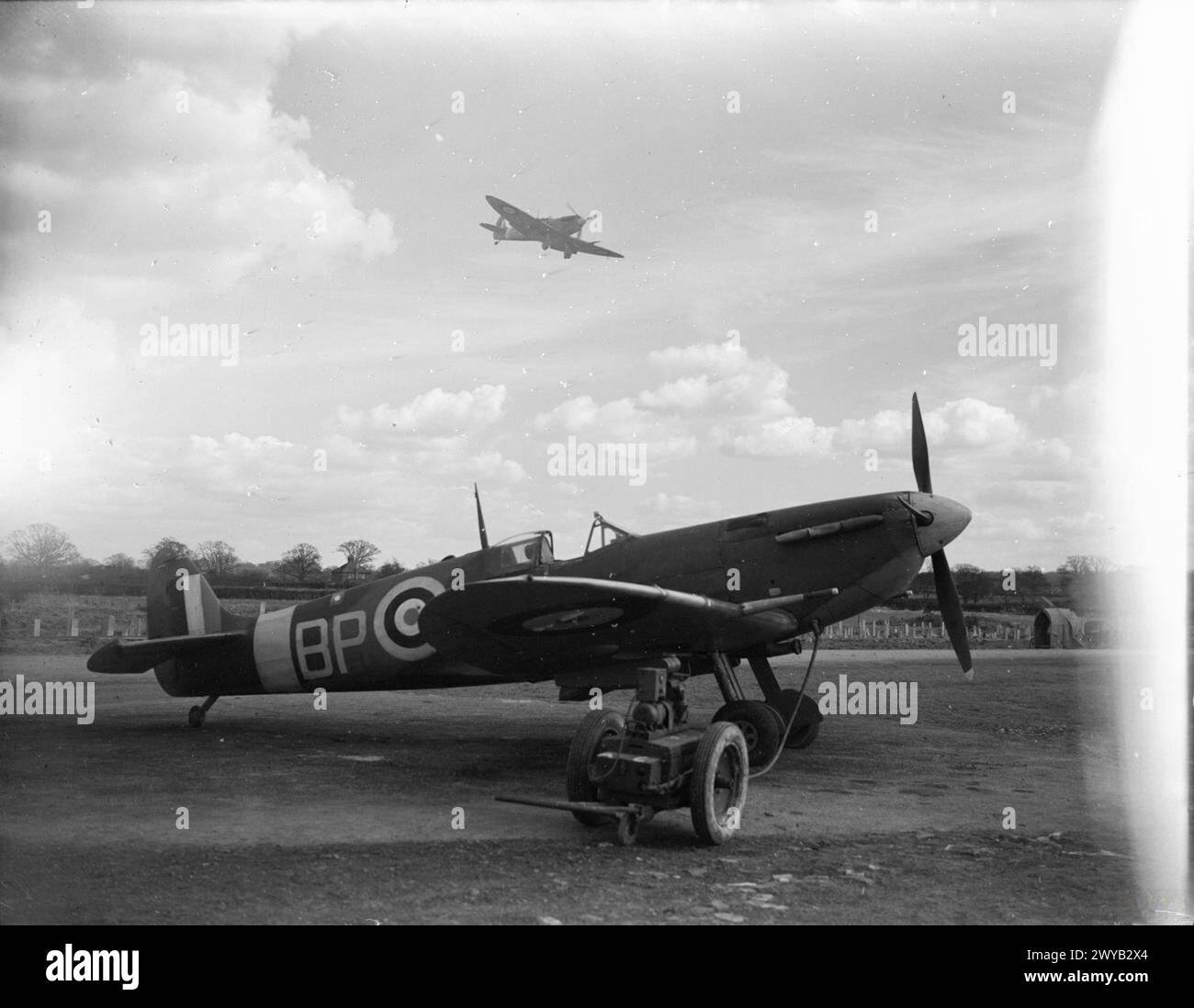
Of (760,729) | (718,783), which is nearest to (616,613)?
(718,783)

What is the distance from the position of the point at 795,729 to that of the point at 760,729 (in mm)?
1523

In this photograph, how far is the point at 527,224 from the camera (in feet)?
50.0

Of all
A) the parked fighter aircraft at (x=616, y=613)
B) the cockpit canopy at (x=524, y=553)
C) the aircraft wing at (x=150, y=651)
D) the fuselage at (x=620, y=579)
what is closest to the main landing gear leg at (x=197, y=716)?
the parked fighter aircraft at (x=616, y=613)

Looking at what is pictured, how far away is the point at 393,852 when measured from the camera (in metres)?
5.68

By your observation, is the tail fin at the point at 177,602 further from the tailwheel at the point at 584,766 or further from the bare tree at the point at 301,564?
the bare tree at the point at 301,564

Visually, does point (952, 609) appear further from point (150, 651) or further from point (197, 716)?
point (150, 651)

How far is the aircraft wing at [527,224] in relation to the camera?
45.4ft

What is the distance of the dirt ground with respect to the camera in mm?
4738

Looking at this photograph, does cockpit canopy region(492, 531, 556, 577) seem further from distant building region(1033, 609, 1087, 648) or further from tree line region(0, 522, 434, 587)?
distant building region(1033, 609, 1087, 648)

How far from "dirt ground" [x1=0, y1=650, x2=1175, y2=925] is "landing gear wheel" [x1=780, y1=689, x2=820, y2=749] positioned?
0.34 m

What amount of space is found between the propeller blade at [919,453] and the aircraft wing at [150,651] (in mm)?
7915

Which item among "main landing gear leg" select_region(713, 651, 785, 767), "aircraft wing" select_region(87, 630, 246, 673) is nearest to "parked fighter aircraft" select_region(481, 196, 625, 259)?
"aircraft wing" select_region(87, 630, 246, 673)

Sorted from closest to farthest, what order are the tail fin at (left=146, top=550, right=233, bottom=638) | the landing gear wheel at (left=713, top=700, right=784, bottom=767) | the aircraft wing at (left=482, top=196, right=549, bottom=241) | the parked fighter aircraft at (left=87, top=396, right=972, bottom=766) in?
the parked fighter aircraft at (left=87, top=396, right=972, bottom=766) → the landing gear wheel at (left=713, top=700, right=784, bottom=767) → the tail fin at (left=146, top=550, right=233, bottom=638) → the aircraft wing at (left=482, top=196, right=549, bottom=241)
